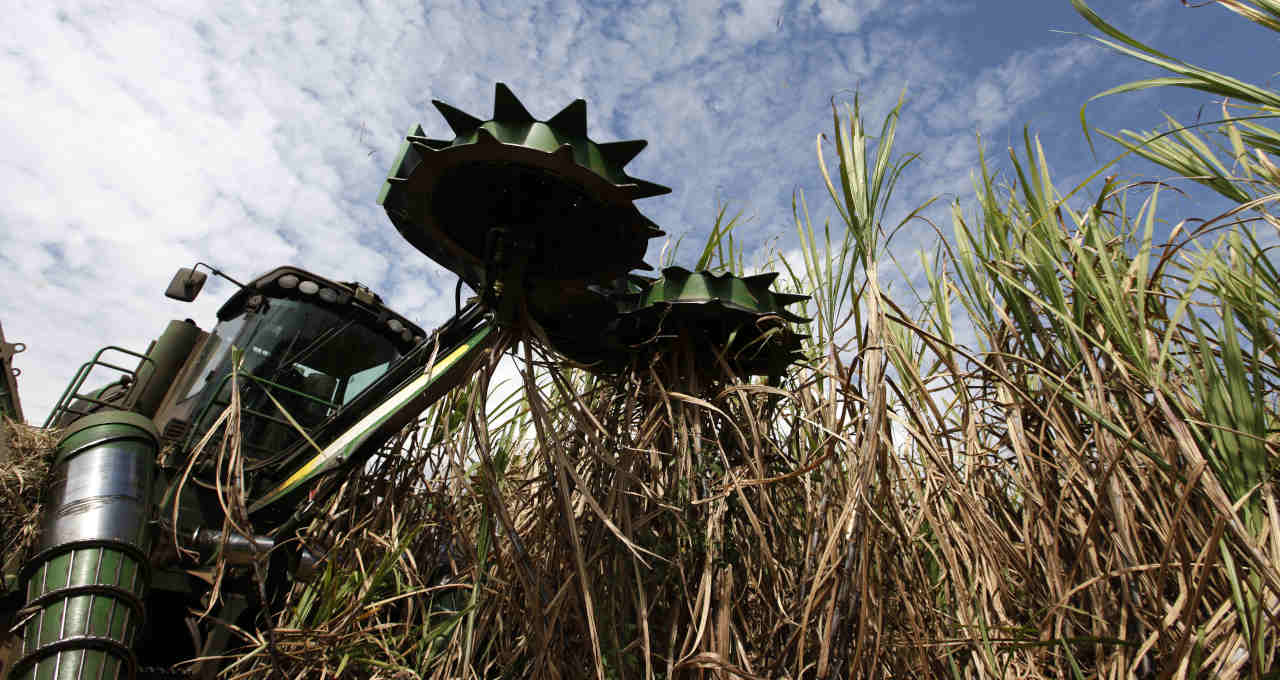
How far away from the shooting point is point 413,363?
7.88ft

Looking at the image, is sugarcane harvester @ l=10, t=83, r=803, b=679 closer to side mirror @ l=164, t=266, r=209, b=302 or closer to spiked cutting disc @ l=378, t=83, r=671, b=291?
spiked cutting disc @ l=378, t=83, r=671, b=291

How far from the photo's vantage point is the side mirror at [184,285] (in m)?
2.92

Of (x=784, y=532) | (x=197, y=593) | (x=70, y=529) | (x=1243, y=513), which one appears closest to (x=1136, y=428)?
(x=1243, y=513)

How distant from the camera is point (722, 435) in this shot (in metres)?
2.06

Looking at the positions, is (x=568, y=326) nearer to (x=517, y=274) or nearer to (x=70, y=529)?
(x=517, y=274)

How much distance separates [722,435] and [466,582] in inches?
35.3

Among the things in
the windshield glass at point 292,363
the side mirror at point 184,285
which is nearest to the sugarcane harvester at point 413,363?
the windshield glass at point 292,363

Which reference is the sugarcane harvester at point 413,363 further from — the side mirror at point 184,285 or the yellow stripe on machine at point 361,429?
the side mirror at point 184,285

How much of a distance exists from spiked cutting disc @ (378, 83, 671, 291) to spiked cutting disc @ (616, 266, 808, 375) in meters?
0.18

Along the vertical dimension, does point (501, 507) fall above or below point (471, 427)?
below

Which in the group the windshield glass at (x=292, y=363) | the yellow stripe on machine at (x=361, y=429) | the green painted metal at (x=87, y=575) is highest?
the windshield glass at (x=292, y=363)

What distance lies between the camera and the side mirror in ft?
9.57

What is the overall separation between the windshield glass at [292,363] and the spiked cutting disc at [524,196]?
1.48 metres

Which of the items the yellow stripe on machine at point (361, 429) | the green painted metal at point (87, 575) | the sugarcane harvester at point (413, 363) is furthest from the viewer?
the yellow stripe on machine at point (361, 429)
